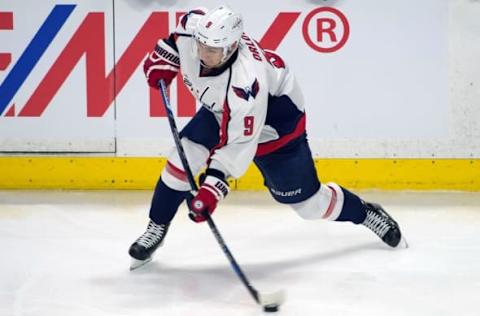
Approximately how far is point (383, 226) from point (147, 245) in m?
0.93

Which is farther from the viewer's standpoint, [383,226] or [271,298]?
[383,226]

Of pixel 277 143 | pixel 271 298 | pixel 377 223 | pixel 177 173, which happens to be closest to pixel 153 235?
pixel 177 173

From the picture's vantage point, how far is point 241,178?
4707 millimetres

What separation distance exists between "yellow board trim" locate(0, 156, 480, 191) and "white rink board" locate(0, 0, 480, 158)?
58 mm

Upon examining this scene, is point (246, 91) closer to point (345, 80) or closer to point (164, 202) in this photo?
point (164, 202)

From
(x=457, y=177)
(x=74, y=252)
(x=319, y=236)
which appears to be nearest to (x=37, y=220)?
(x=74, y=252)

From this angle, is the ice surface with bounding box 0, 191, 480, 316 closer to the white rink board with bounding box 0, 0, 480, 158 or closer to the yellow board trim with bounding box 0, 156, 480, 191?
the yellow board trim with bounding box 0, 156, 480, 191

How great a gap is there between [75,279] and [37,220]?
40.8 inches

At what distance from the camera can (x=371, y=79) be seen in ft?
15.2

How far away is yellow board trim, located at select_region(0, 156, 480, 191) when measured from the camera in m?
4.65

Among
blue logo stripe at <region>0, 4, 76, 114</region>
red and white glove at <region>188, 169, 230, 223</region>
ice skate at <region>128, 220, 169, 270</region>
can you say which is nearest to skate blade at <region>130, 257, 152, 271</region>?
ice skate at <region>128, 220, 169, 270</region>

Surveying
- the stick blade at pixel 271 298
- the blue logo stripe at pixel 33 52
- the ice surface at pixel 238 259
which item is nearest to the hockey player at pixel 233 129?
the ice surface at pixel 238 259

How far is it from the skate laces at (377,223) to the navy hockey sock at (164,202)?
0.76 meters

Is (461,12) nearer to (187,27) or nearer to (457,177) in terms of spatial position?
(457,177)
